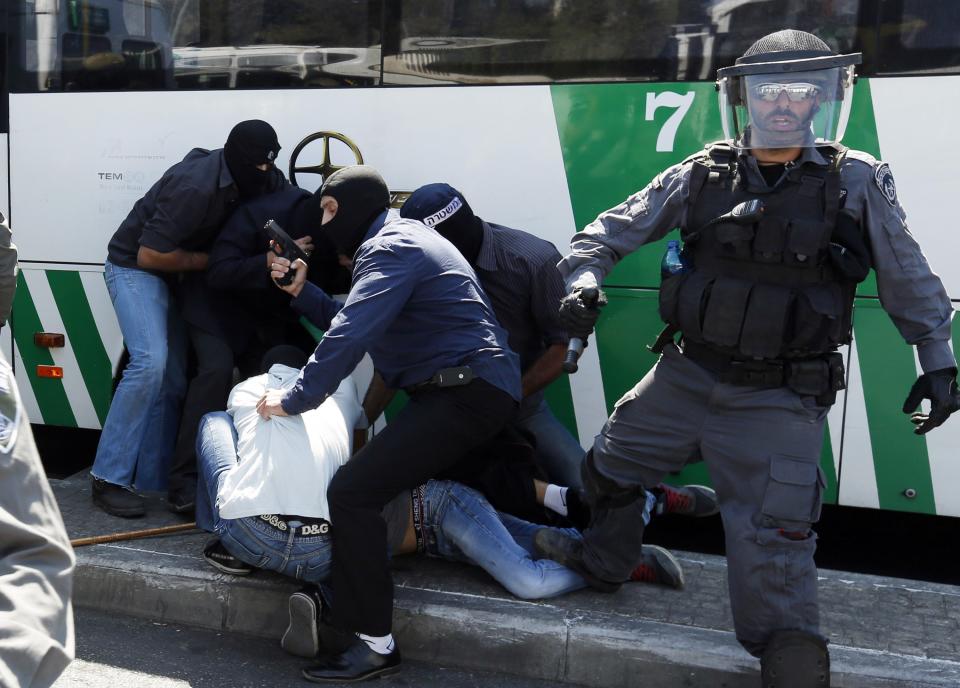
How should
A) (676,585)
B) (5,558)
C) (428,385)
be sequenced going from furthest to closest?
(676,585) < (428,385) < (5,558)

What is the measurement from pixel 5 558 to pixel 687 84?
3.54 meters

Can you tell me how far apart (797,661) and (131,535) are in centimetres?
265

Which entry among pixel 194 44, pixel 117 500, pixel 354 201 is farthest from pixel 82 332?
pixel 354 201

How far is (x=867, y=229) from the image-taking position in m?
3.38

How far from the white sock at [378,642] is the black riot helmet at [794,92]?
1.96 m

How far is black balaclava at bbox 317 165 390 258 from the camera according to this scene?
13.4 feet

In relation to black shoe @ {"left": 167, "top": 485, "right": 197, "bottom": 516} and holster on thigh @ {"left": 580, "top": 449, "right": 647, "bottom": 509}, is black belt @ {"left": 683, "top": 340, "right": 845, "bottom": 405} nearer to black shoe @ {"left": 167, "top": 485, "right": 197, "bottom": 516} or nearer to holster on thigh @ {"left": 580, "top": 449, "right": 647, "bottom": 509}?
holster on thigh @ {"left": 580, "top": 449, "right": 647, "bottom": 509}

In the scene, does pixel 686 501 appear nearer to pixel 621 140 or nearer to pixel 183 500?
pixel 621 140

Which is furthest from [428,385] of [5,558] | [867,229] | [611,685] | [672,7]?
[5,558]

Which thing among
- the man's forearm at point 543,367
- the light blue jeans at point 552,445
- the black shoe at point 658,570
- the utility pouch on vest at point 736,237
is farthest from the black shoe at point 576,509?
the utility pouch on vest at point 736,237

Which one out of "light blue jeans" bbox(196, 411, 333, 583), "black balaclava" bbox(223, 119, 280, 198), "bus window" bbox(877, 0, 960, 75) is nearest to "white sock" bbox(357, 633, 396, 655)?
"light blue jeans" bbox(196, 411, 333, 583)

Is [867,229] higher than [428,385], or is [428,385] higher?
[867,229]

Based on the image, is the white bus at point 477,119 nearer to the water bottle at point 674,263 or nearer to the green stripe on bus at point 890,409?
the green stripe on bus at point 890,409

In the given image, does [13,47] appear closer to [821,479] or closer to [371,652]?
[371,652]
